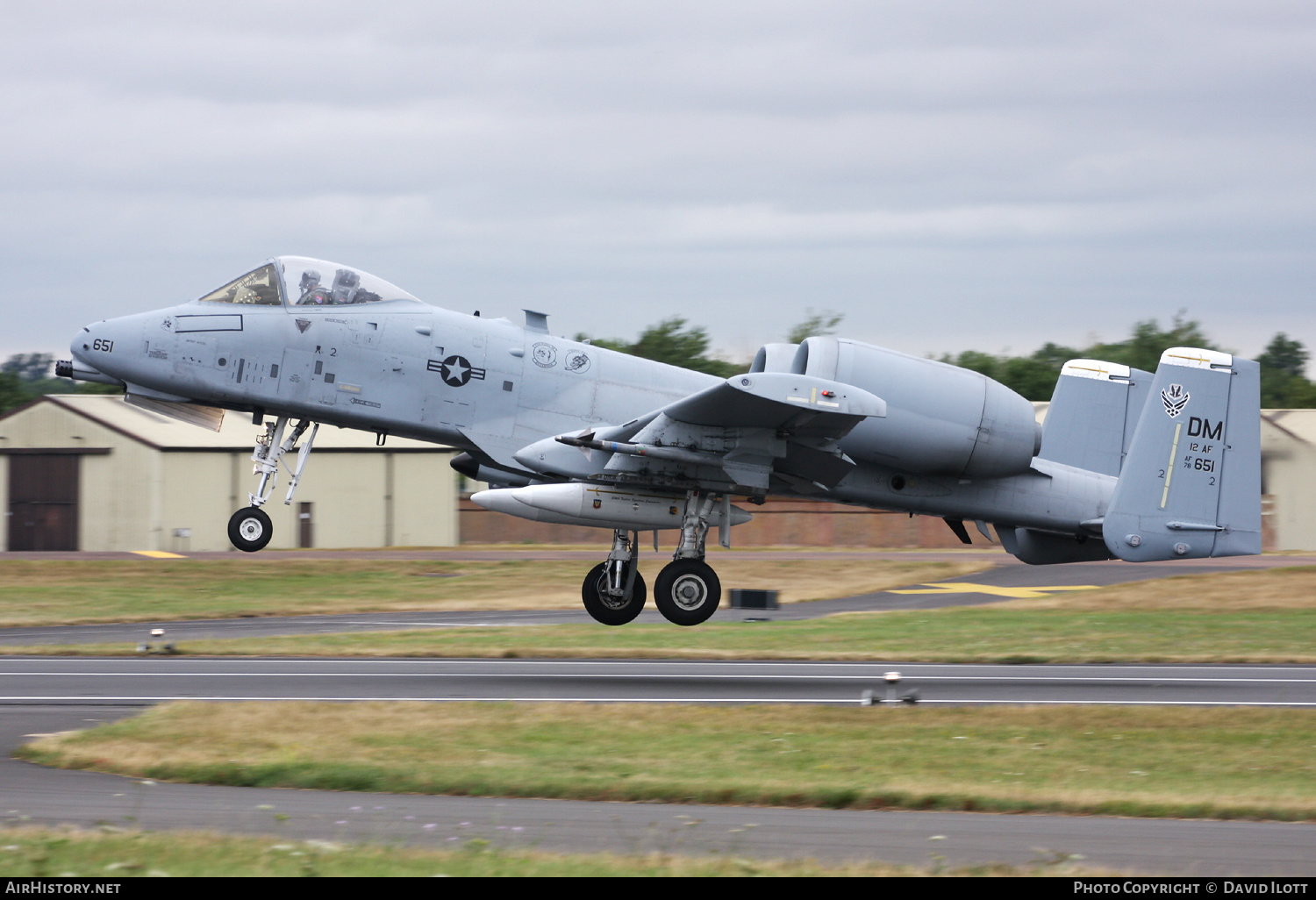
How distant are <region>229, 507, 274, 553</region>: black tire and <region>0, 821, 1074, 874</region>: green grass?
737 centimetres

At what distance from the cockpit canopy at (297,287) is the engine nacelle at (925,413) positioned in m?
5.38

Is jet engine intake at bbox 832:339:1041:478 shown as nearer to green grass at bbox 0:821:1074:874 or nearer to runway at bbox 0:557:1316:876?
runway at bbox 0:557:1316:876

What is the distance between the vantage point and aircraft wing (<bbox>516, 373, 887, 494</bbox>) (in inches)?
634

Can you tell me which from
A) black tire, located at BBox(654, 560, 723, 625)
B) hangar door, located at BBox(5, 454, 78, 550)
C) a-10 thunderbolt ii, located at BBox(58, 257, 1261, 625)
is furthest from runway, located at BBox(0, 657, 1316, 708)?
hangar door, located at BBox(5, 454, 78, 550)

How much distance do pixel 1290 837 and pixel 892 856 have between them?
3.35 m

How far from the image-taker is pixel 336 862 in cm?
853

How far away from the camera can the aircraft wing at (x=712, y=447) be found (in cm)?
1609

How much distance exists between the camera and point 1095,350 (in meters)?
84.2

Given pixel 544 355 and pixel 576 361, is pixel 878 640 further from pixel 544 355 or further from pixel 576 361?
pixel 544 355

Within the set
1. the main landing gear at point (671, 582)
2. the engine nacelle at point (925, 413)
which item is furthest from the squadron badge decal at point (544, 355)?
the engine nacelle at point (925, 413)

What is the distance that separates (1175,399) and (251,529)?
1202cm

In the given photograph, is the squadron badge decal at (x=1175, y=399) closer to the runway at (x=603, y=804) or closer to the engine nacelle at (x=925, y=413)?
the engine nacelle at (x=925, y=413)
